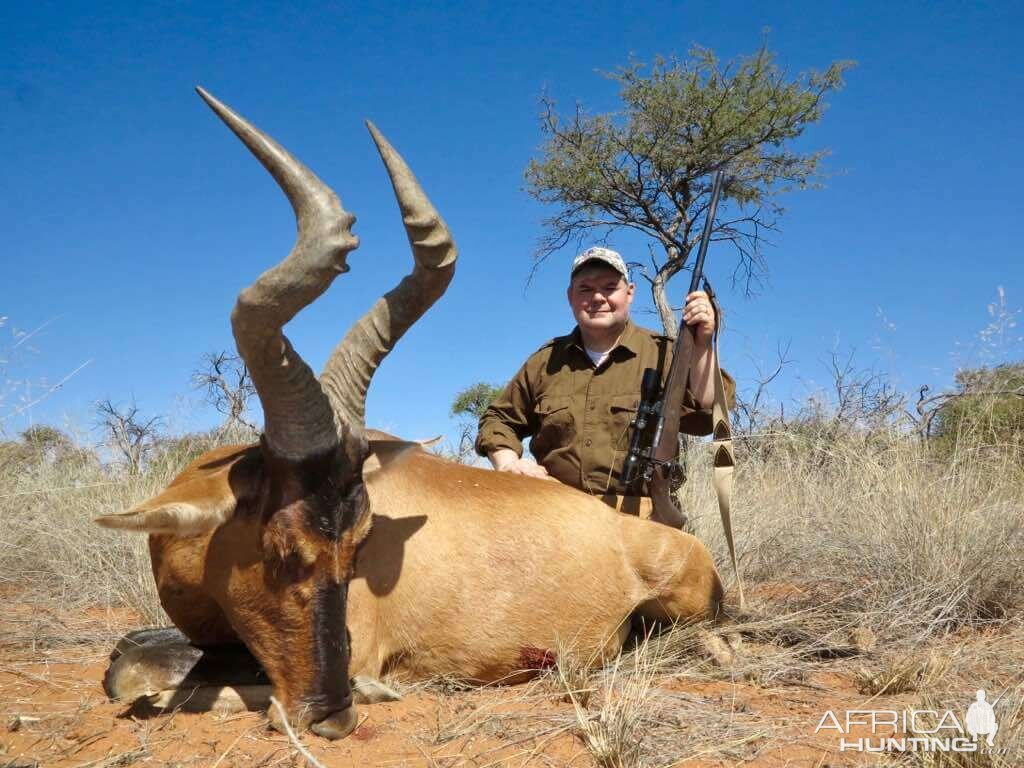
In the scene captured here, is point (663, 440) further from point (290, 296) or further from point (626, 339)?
point (290, 296)

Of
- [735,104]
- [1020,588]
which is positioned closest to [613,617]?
[1020,588]

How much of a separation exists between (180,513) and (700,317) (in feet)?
10.7

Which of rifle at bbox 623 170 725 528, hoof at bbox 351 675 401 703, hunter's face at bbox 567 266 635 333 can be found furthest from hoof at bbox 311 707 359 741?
hunter's face at bbox 567 266 635 333

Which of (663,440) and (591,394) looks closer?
(663,440)

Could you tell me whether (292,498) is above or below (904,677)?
above

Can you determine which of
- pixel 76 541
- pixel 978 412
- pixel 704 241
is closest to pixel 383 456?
pixel 704 241

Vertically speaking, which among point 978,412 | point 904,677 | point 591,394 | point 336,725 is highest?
point 978,412

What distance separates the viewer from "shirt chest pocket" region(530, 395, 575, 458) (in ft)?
18.5

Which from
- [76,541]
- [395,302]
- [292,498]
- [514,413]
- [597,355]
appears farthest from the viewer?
[76,541]

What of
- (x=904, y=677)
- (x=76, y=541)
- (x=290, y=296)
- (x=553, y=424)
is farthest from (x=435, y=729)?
(x=76, y=541)

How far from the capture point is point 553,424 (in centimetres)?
569

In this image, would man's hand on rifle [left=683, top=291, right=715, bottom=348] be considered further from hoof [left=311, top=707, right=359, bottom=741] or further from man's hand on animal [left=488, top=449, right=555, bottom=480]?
hoof [left=311, top=707, right=359, bottom=741]

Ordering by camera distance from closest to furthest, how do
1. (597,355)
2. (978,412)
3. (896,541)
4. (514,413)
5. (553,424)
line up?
(896,541), (553,424), (597,355), (514,413), (978,412)

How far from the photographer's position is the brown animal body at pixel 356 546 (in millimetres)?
3133
